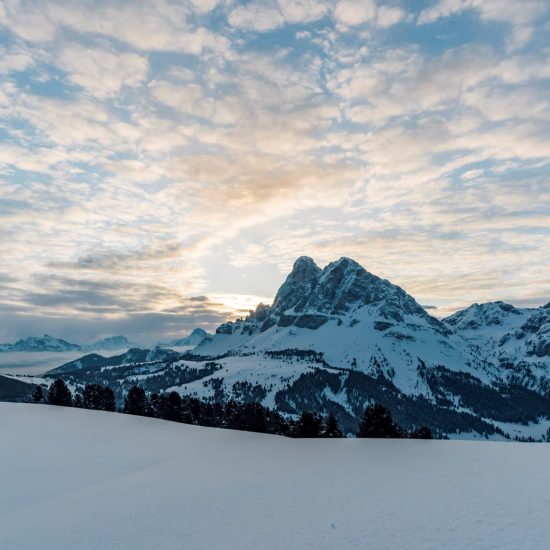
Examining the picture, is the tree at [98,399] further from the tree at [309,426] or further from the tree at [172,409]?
the tree at [309,426]

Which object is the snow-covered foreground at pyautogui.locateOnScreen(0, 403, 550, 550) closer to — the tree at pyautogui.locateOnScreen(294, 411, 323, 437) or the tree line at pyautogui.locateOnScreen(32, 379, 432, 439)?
the tree at pyautogui.locateOnScreen(294, 411, 323, 437)

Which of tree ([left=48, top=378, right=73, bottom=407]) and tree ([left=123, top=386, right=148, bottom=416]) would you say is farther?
tree ([left=48, top=378, right=73, bottom=407])

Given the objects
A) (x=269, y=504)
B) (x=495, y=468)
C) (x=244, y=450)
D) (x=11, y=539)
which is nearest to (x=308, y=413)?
(x=244, y=450)

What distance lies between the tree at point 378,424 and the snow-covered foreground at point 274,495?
21.2 m

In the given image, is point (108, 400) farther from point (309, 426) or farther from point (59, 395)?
point (309, 426)

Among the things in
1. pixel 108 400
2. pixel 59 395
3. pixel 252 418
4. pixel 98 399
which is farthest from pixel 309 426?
pixel 59 395

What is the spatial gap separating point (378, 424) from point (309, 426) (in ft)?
44.0

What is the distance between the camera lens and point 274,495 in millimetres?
24453

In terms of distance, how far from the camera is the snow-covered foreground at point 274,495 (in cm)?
1773

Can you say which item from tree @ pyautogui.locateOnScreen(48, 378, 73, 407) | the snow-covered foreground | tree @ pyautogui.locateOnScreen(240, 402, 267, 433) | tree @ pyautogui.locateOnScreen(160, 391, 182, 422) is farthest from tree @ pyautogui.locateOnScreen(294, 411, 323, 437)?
tree @ pyautogui.locateOnScreen(48, 378, 73, 407)

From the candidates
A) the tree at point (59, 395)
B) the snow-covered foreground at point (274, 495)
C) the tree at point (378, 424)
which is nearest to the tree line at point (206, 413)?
the tree at point (59, 395)

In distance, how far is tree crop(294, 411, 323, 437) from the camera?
73838 mm

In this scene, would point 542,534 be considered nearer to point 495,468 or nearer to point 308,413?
point 495,468

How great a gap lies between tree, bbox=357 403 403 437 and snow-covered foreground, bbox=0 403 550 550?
21.2 m
